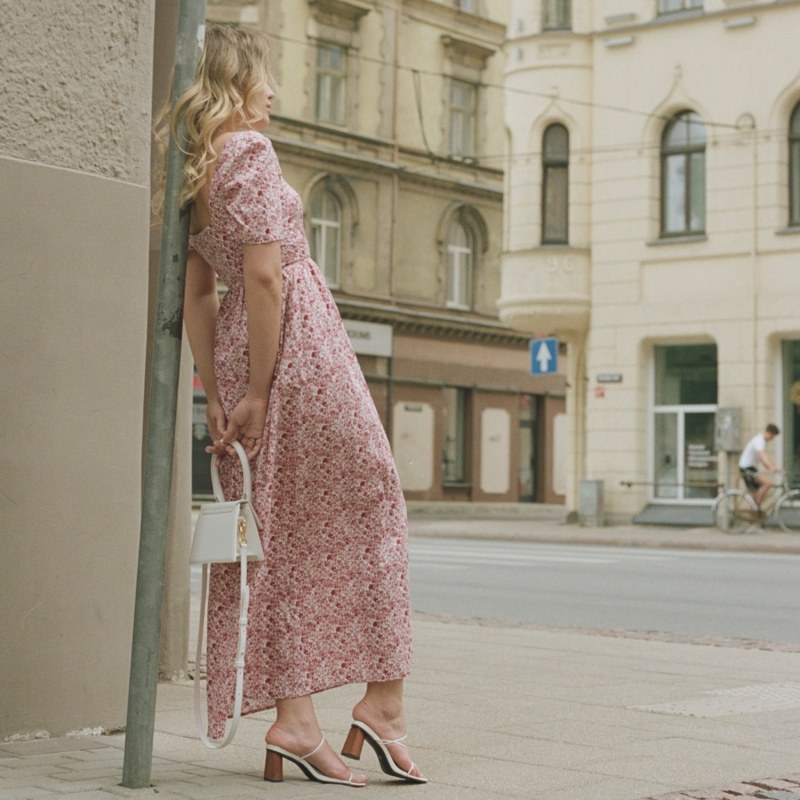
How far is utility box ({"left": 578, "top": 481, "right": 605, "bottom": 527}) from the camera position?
29641 mm

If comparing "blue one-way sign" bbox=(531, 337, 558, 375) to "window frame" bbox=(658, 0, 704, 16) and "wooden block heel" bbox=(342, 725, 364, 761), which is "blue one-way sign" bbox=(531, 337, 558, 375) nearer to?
"window frame" bbox=(658, 0, 704, 16)

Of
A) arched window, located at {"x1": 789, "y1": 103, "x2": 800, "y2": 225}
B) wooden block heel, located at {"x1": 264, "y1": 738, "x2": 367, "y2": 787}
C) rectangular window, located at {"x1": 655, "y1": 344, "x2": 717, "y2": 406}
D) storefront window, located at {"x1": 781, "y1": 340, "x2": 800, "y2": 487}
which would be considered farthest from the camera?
rectangular window, located at {"x1": 655, "y1": 344, "x2": 717, "y2": 406}

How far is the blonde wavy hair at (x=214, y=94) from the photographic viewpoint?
4.71 metres

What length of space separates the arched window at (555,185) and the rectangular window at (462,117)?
12.0 m

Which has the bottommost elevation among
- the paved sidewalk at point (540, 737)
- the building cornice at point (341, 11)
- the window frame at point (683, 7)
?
the paved sidewalk at point (540, 737)

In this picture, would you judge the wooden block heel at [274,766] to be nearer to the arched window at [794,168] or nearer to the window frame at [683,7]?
the arched window at [794,168]

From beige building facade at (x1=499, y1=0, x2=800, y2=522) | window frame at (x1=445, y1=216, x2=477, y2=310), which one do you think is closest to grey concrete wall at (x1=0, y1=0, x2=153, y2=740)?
beige building facade at (x1=499, y1=0, x2=800, y2=522)

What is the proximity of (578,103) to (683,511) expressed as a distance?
7.81m

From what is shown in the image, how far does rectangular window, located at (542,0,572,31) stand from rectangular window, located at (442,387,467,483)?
13.7 meters

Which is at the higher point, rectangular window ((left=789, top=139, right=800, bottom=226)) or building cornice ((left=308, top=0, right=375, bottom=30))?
building cornice ((left=308, top=0, right=375, bottom=30))

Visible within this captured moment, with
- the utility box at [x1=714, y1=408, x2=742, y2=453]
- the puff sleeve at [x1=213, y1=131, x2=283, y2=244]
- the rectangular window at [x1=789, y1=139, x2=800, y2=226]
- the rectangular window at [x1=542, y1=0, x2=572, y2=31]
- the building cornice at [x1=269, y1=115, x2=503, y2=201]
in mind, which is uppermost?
the rectangular window at [x1=542, y1=0, x2=572, y2=31]

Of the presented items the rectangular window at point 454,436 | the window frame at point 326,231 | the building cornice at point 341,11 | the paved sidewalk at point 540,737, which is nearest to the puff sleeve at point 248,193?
the paved sidewalk at point 540,737

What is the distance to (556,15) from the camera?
31078mm

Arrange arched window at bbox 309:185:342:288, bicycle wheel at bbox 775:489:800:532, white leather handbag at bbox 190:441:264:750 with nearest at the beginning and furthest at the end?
white leather handbag at bbox 190:441:264:750
bicycle wheel at bbox 775:489:800:532
arched window at bbox 309:185:342:288
